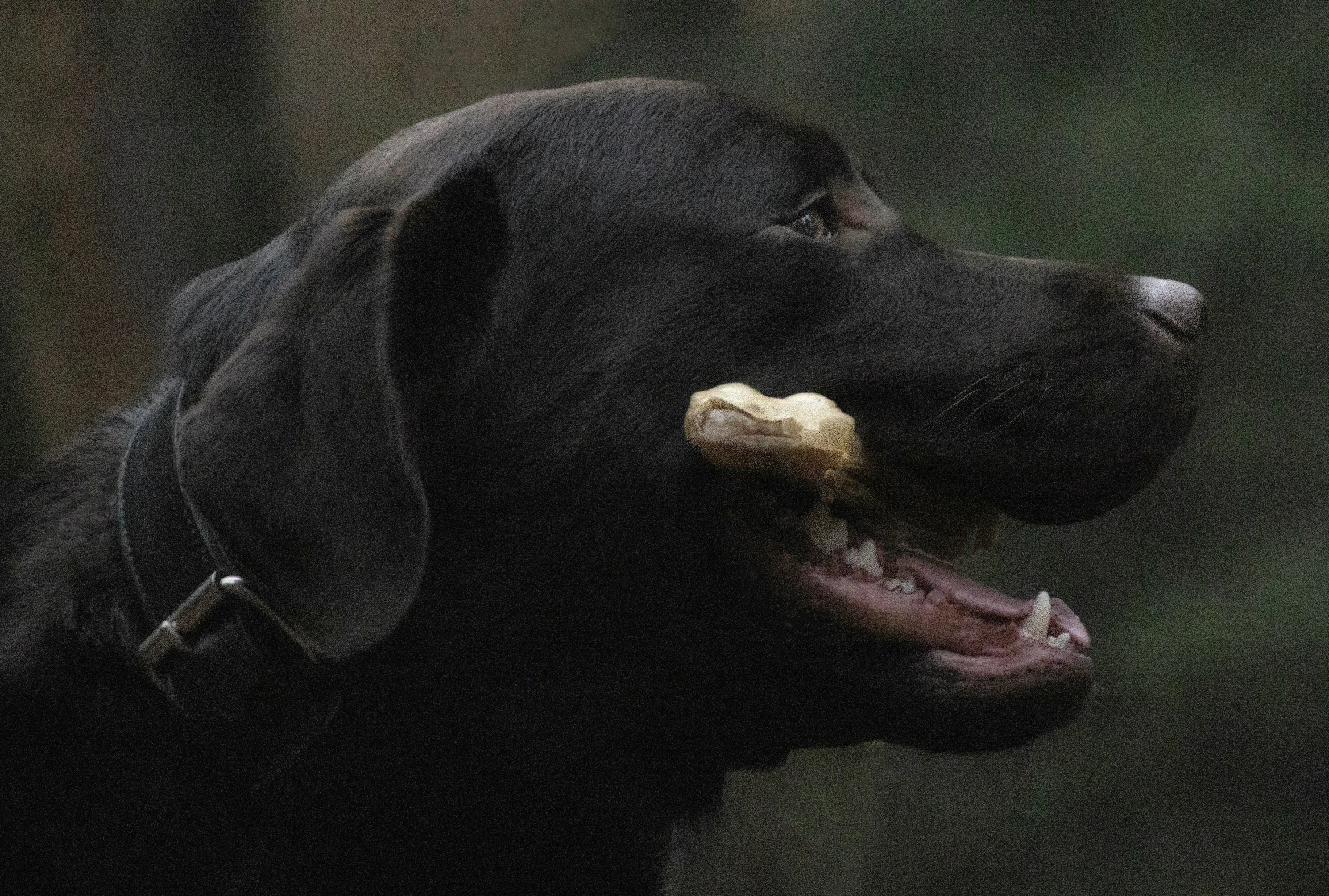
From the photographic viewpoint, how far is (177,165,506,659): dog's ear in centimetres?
198

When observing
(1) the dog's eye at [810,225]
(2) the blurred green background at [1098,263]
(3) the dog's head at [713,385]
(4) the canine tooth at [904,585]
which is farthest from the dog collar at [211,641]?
(2) the blurred green background at [1098,263]

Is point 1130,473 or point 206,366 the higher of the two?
point 206,366

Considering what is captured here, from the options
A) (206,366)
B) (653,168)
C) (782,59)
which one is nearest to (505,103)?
(653,168)

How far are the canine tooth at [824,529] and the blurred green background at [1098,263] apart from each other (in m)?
1.52

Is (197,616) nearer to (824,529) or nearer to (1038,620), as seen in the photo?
(824,529)

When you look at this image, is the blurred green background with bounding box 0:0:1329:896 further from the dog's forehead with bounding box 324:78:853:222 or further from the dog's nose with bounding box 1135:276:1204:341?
the dog's forehead with bounding box 324:78:853:222

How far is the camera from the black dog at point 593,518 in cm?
216

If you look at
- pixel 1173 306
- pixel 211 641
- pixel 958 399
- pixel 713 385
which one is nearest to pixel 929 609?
pixel 958 399

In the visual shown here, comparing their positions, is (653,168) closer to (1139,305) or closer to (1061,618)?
(1139,305)

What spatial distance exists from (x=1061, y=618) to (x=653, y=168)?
836 mm

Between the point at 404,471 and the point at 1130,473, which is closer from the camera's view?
the point at 404,471

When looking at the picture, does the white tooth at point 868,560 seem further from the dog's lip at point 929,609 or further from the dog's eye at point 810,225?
the dog's eye at point 810,225

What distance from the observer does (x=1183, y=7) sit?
366 cm

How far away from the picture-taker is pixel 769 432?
209cm
